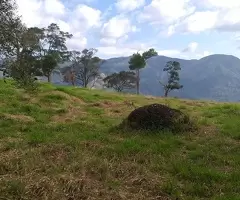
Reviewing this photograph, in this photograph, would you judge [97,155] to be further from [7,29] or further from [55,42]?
[55,42]

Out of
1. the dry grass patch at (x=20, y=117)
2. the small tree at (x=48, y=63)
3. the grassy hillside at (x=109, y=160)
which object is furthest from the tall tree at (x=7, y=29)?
the small tree at (x=48, y=63)

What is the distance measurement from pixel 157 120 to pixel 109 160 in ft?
15.3

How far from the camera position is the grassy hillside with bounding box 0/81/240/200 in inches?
320

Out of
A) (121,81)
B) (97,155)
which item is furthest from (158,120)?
(121,81)

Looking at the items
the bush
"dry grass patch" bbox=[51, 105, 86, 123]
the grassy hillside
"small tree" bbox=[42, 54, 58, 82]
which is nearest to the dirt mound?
the bush

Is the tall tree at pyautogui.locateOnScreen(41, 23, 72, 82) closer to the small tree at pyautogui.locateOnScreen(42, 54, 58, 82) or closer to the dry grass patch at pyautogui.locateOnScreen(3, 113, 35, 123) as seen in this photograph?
the small tree at pyautogui.locateOnScreen(42, 54, 58, 82)

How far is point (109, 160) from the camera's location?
10.6 m

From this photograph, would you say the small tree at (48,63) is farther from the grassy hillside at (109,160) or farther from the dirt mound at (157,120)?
the dirt mound at (157,120)

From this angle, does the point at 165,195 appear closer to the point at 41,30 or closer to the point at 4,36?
the point at 4,36

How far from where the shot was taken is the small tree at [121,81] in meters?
77.6

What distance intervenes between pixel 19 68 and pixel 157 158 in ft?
15.2

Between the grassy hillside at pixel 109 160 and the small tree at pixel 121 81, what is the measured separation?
59695 millimetres

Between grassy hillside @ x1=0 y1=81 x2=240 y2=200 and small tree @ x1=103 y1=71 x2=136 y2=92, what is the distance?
5970 cm

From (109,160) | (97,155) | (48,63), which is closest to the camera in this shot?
(109,160)
